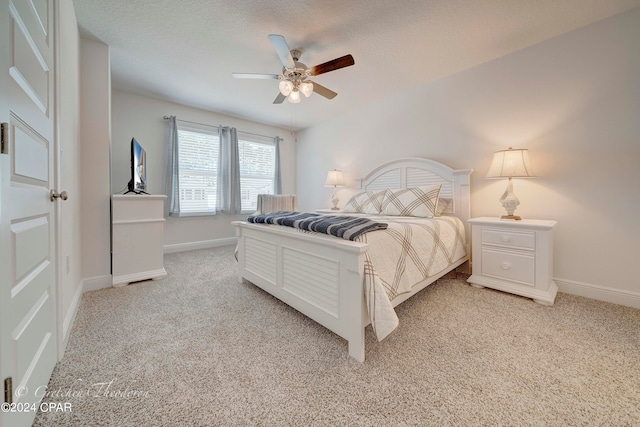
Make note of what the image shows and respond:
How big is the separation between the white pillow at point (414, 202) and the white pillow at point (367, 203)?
0.13 metres

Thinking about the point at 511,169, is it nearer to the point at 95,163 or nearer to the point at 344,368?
the point at 344,368

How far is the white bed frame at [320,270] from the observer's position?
4.20ft

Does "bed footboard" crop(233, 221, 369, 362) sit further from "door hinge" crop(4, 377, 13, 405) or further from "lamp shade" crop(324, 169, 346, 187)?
"lamp shade" crop(324, 169, 346, 187)

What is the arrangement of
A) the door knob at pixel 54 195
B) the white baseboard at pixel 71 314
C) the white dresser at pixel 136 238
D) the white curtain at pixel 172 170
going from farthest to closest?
the white curtain at pixel 172 170 → the white dresser at pixel 136 238 → the white baseboard at pixel 71 314 → the door knob at pixel 54 195

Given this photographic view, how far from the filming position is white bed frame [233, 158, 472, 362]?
1.28 metres

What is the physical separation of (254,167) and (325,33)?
9.69ft

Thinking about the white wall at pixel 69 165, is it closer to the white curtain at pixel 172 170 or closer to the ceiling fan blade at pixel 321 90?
the white curtain at pixel 172 170

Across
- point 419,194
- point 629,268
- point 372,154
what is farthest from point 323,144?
point 629,268

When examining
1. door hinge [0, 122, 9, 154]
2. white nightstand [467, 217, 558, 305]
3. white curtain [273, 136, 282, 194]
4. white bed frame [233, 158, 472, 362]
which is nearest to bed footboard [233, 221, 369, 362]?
white bed frame [233, 158, 472, 362]

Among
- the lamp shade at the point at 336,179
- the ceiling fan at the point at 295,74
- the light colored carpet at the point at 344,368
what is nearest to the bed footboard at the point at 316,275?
the light colored carpet at the point at 344,368

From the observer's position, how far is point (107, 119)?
227 centimetres

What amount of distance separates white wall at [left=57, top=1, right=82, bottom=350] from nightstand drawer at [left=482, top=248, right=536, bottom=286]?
3.19m

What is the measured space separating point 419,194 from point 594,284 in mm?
Answer: 1647

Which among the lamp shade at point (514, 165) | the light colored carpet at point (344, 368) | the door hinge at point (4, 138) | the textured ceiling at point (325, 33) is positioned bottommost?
the light colored carpet at point (344, 368)
